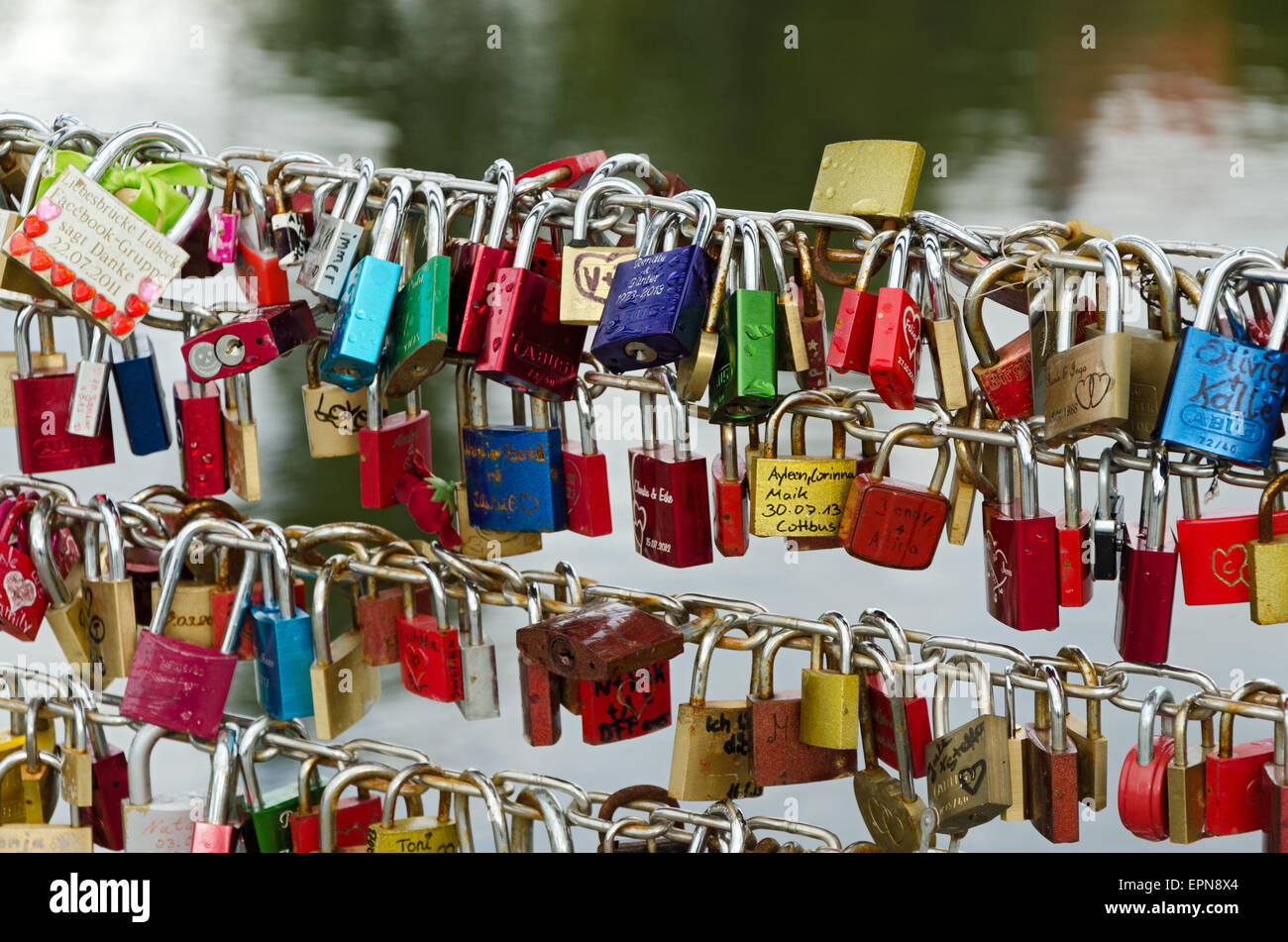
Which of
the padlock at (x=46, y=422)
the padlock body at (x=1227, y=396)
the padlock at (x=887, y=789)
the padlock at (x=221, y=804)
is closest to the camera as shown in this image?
the padlock body at (x=1227, y=396)

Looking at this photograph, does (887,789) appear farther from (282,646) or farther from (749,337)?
(282,646)

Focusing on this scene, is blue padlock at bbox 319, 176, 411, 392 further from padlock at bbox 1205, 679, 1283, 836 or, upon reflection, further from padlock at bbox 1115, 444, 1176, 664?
padlock at bbox 1205, 679, 1283, 836

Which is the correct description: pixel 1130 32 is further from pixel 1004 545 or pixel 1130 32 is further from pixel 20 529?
pixel 20 529

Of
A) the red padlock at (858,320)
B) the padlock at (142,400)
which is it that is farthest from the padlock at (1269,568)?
the padlock at (142,400)

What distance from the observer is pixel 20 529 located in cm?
166

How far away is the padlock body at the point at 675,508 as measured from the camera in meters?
1.45

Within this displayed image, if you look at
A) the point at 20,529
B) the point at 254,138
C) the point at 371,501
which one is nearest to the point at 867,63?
the point at 254,138

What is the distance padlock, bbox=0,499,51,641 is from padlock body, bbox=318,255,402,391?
582mm

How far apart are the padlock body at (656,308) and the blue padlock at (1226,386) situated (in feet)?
1.38

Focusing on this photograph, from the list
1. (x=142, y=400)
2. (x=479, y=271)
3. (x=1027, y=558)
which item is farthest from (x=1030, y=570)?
(x=142, y=400)

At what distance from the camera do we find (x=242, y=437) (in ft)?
5.18

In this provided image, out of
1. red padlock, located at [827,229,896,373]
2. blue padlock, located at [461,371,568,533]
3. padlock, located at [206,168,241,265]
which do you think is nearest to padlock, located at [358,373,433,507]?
blue padlock, located at [461,371,568,533]

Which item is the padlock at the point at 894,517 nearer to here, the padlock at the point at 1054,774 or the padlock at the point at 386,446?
the padlock at the point at 1054,774

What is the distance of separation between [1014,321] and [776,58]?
2.68ft
